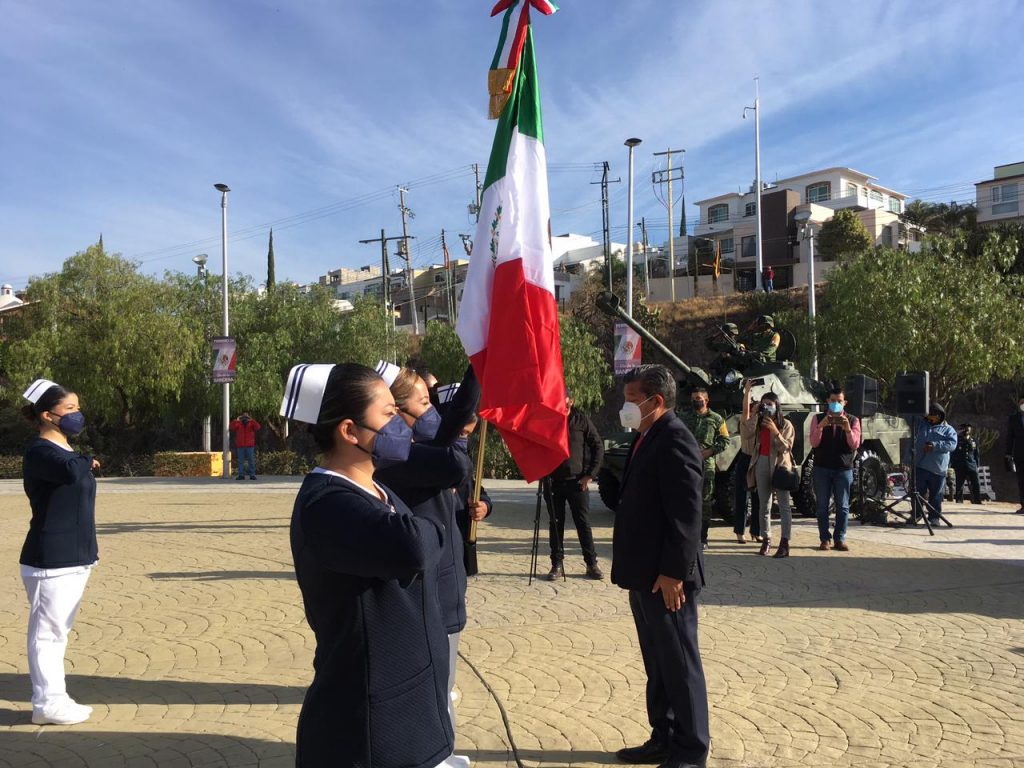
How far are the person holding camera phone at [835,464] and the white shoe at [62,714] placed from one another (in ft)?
27.0


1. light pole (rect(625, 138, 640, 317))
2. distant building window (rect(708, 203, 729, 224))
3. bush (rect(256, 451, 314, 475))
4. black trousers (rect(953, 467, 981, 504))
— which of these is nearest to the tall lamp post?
bush (rect(256, 451, 314, 475))

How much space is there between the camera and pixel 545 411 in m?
4.62

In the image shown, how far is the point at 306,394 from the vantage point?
7.44 feet

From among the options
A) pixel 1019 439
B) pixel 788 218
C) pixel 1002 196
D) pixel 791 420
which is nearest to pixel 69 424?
pixel 791 420

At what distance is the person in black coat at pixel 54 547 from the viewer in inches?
180

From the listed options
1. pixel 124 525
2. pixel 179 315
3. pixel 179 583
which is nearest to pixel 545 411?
pixel 179 583

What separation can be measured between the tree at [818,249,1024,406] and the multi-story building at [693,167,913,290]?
1008 inches

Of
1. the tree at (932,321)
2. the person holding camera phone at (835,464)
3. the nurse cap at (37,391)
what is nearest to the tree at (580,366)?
the tree at (932,321)

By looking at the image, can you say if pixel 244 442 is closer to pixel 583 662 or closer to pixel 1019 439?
pixel 1019 439

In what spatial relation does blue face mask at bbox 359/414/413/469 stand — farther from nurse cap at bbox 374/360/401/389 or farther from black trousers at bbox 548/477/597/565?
black trousers at bbox 548/477/597/565

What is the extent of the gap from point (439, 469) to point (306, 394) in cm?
130

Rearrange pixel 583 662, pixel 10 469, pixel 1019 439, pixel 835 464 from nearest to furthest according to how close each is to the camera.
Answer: pixel 583 662, pixel 835 464, pixel 1019 439, pixel 10 469

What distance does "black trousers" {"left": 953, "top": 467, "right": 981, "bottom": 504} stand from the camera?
56.0ft

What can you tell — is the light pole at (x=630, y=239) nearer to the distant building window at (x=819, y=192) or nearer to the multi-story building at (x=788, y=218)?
the multi-story building at (x=788, y=218)
